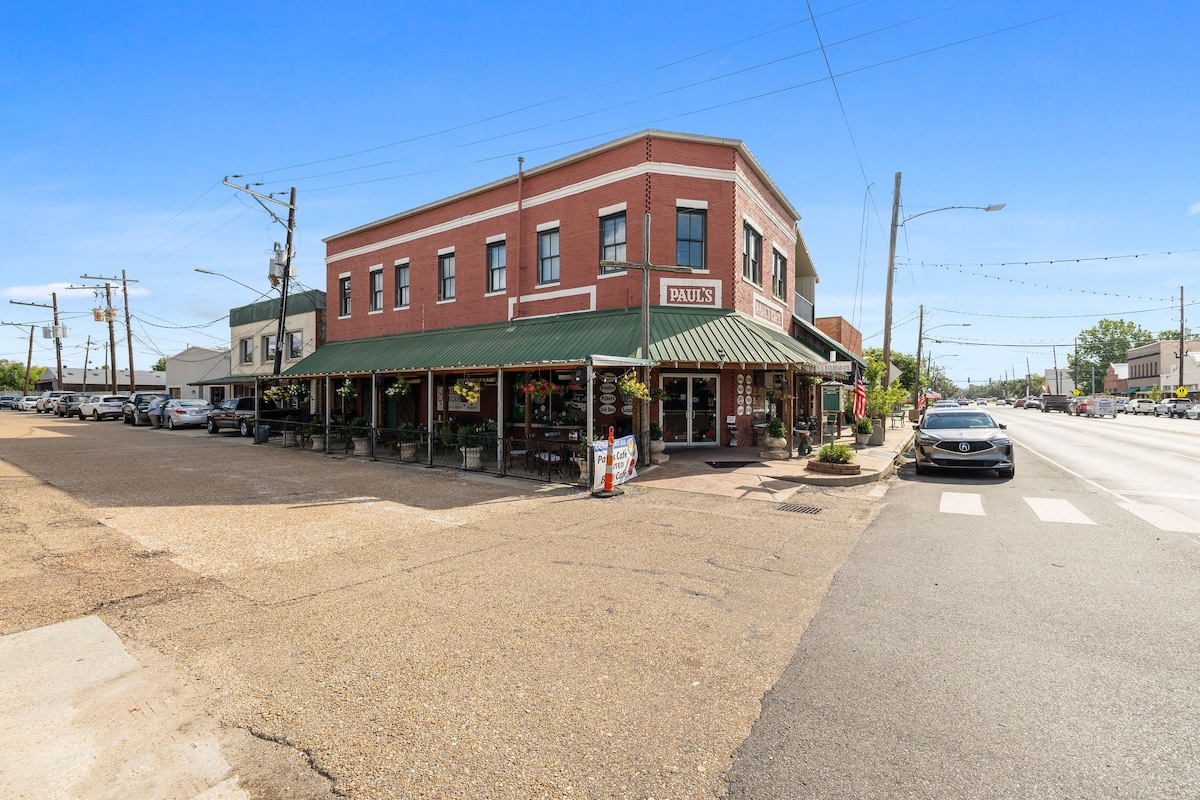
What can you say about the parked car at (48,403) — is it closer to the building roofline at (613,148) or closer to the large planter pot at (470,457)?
the building roofline at (613,148)

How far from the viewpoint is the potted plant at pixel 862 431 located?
18703 mm

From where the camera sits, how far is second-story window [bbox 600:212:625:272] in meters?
15.9

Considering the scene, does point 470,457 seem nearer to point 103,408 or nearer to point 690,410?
point 690,410

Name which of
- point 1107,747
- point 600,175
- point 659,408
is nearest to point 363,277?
point 600,175

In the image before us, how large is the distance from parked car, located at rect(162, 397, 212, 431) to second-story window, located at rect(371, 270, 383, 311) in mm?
12893

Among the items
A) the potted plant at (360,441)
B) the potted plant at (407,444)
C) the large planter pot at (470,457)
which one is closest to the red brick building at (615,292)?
the large planter pot at (470,457)

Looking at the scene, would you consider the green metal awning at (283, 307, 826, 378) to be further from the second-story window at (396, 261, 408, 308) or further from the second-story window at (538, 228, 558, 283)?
the second-story window at (396, 261, 408, 308)

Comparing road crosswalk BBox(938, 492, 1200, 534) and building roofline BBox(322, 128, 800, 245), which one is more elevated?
building roofline BBox(322, 128, 800, 245)

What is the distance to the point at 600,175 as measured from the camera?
1619 cm

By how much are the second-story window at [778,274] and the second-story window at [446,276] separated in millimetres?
11429

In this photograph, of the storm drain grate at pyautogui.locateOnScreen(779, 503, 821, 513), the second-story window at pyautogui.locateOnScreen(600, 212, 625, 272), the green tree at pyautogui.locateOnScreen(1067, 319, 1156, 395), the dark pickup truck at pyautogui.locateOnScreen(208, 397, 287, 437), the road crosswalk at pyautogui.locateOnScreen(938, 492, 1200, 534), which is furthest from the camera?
the green tree at pyautogui.locateOnScreen(1067, 319, 1156, 395)

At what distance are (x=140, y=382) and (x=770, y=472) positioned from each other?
9198 centimetres

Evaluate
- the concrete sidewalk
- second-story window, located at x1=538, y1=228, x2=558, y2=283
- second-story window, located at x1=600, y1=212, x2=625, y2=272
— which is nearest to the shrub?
the concrete sidewalk

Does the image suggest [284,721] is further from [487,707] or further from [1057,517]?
[1057,517]
